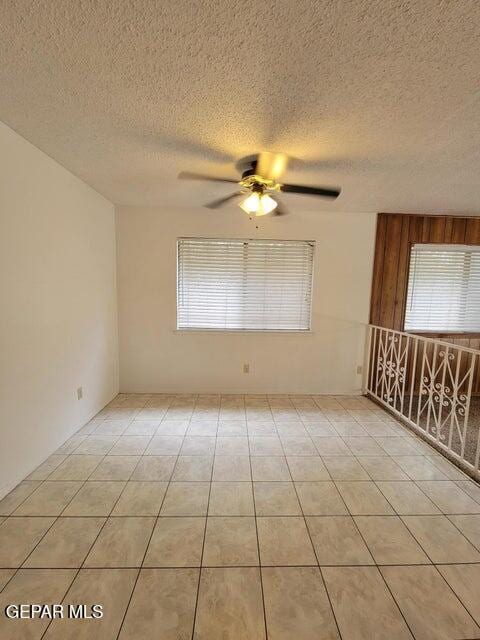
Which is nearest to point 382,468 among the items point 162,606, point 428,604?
point 428,604

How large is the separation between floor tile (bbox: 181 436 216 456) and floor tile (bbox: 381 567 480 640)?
1.38 metres

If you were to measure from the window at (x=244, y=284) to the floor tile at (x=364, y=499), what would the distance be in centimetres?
197

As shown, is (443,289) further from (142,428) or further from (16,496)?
(16,496)

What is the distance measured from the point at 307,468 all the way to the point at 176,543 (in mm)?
1069

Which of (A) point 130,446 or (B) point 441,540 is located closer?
(B) point 441,540

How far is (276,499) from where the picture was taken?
179 cm

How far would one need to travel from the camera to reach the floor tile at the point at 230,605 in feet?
3.57

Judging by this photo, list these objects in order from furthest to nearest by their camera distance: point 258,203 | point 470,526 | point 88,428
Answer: point 88,428 → point 258,203 → point 470,526

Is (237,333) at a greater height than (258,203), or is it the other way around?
(258,203)

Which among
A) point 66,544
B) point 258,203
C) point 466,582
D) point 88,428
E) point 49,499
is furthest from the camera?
point 88,428

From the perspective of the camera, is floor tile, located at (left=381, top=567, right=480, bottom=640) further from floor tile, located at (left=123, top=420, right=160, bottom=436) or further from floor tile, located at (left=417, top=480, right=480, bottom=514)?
floor tile, located at (left=123, top=420, right=160, bottom=436)

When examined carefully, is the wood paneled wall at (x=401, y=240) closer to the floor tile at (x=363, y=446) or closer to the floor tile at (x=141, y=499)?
the floor tile at (x=363, y=446)

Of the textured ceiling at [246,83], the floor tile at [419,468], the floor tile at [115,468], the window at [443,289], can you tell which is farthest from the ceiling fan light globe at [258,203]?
the window at [443,289]

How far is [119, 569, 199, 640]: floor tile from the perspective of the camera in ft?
3.55
